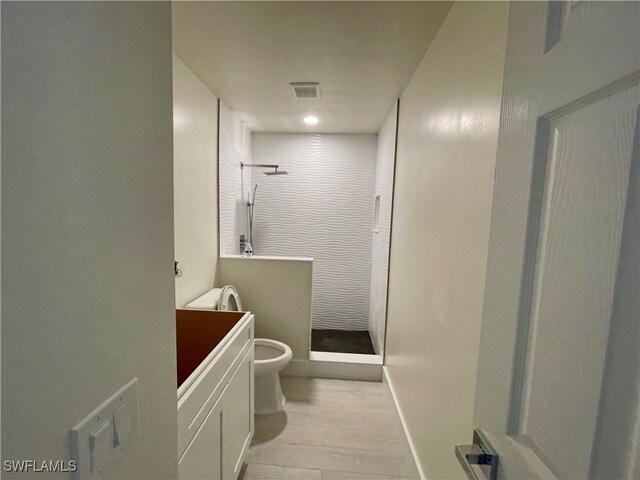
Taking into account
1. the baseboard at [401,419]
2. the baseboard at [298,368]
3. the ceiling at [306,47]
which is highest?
the ceiling at [306,47]

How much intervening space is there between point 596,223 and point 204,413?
3.89 ft

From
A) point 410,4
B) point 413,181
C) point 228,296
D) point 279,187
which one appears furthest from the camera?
point 279,187

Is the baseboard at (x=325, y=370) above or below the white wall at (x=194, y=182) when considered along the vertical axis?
below

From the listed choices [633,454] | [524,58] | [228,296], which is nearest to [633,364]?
[633,454]

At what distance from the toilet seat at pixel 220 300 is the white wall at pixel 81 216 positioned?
1.31 metres

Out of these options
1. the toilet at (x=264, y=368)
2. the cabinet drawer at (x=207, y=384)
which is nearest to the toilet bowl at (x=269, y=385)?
the toilet at (x=264, y=368)

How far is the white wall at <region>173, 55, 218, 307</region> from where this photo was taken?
176 centimetres

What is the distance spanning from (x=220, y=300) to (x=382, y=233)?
1.54 m

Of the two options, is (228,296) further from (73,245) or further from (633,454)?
(633,454)

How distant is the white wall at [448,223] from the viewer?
966 mm

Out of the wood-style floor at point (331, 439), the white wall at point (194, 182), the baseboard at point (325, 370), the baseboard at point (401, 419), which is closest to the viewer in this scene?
the baseboard at point (401, 419)

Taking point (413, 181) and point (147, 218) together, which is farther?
point (413, 181)

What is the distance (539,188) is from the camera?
1.58 feet

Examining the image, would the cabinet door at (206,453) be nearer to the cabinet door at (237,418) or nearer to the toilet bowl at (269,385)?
the cabinet door at (237,418)
